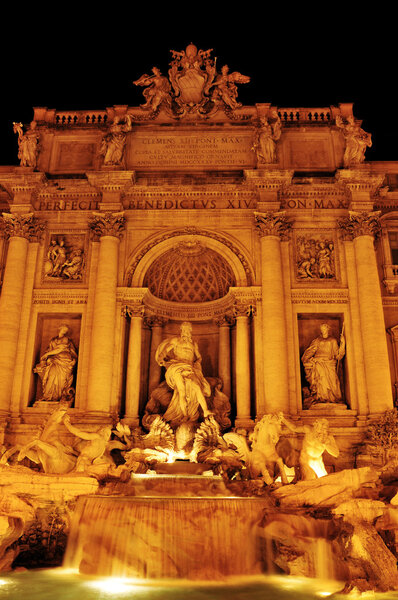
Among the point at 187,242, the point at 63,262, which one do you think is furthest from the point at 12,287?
the point at 187,242

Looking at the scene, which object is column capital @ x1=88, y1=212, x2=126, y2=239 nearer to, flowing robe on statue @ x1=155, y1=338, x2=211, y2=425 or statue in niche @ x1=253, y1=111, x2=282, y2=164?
flowing robe on statue @ x1=155, y1=338, x2=211, y2=425

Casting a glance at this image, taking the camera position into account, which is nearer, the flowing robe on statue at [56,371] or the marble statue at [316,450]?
the marble statue at [316,450]

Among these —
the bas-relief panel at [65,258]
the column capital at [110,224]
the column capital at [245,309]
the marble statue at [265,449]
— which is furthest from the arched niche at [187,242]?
the marble statue at [265,449]

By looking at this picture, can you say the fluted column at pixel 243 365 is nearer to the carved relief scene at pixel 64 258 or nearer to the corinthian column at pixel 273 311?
the corinthian column at pixel 273 311

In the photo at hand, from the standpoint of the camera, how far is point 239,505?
10.6m

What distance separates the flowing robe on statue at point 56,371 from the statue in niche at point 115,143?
7.01m

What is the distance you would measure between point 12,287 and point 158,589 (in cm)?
1191

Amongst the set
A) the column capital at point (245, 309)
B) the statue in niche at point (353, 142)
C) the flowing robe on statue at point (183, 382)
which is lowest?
the flowing robe on statue at point (183, 382)

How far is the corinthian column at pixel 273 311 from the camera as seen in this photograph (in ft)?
53.9

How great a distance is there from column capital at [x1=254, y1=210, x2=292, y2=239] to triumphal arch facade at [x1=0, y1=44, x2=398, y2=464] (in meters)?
0.07

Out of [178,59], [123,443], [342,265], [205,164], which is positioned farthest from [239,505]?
[178,59]

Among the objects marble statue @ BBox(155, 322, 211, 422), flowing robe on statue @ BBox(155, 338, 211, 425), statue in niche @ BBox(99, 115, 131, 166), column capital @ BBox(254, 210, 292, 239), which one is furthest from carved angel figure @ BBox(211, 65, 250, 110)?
flowing robe on statue @ BBox(155, 338, 211, 425)

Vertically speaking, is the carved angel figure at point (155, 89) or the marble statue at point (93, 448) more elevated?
the carved angel figure at point (155, 89)

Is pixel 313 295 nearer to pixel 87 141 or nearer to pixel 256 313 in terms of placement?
pixel 256 313
